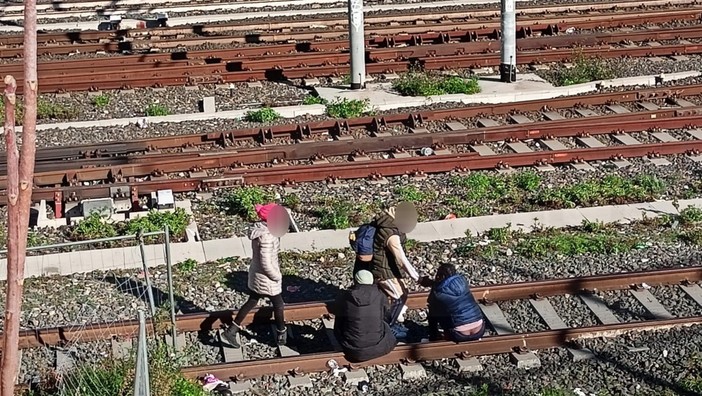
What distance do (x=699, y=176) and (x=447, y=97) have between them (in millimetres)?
4991

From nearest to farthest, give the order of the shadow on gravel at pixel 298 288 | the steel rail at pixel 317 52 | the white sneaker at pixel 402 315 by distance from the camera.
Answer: the white sneaker at pixel 402 315
the shadow on gravel at pixel 298 288
the steel rail at pixel 317 52

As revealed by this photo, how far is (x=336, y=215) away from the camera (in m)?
13.7

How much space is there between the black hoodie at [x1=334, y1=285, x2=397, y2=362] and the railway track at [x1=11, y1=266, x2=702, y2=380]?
0.13 m

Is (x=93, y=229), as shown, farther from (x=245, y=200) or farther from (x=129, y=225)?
(x=245, y=200)

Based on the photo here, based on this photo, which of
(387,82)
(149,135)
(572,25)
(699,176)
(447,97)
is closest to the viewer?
(699,176)

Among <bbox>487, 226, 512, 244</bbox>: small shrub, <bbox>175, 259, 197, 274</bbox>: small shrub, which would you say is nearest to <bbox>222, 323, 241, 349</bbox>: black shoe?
<bbox>175, 259, 197, 274</bbox>: small shrub

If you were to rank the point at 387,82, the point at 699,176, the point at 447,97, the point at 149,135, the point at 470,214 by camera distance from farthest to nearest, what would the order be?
the point at 387,82 → the point at 447,97 → the point at 149,135 → the point at 699,176 → the point at 470,214

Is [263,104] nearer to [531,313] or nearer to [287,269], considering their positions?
[287,269]

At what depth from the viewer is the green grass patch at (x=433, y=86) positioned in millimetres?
19031

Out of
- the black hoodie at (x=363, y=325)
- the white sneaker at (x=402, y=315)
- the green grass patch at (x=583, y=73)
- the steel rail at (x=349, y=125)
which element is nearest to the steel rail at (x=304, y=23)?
the green grass patch at (x=583, y=73)

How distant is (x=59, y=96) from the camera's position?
2003 centimetres

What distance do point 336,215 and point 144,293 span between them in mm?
2708

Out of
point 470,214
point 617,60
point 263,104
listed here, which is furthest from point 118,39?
point 470,214

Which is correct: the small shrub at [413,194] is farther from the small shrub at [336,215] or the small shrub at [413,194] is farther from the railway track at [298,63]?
the railway track at [298,63]
